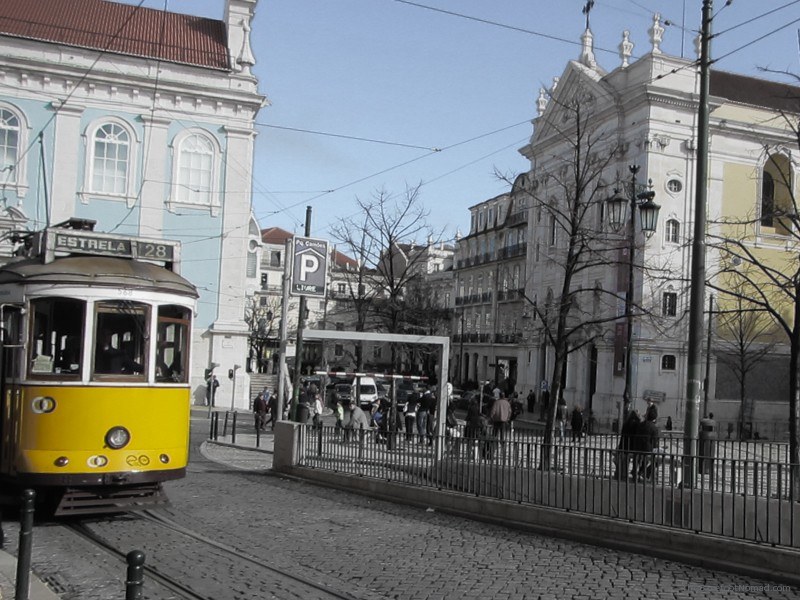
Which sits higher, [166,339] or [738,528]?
[166,339]

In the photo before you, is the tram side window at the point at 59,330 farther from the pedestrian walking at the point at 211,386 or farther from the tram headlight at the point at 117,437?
the pedestrian walking at the point at 211,386

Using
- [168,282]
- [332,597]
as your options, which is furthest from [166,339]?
[332,597]

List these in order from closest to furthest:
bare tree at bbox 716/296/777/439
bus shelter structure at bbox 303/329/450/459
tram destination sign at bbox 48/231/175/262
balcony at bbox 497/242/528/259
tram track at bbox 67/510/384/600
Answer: tram track at bbox 67/510/384/600 < tram destination sign at bbox 48/231/175/262 < bus shelter structure at bbox 303/329/450/459 < bare tree at bbox 716/296/777/439 < balcony at bbox 497/242/528/259

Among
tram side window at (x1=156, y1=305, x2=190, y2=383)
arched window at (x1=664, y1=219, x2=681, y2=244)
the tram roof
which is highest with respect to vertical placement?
arched window at (x1=664, y1=219, x2=681, y2=244)

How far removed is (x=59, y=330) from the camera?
11.6 m

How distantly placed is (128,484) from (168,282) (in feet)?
8.91

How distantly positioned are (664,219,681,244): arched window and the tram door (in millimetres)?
41700

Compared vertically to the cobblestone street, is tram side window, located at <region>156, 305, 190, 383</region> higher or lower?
higher

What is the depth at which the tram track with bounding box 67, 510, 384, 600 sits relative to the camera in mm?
8586

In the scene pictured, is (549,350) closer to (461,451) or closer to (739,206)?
(739,206)

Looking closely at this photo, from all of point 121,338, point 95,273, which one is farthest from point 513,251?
point 95,273

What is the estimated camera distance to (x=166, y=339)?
12.2 meters

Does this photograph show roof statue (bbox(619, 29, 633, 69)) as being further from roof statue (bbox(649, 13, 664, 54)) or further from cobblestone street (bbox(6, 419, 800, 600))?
cobblestone street (bbox(6, 419, 800, 600))

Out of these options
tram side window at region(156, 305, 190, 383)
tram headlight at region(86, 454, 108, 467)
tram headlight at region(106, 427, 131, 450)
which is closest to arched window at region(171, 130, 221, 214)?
tram side window at region(156, 305, 190, 383)
